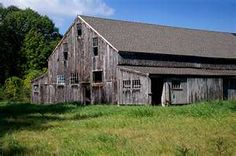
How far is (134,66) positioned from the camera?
4134cm

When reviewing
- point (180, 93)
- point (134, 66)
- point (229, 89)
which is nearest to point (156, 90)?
point (180, 93)

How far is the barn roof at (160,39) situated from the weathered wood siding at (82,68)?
1.41 metres

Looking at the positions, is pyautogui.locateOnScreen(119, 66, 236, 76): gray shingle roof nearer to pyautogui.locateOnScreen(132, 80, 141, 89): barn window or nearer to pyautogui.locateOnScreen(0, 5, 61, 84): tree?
pyautogui.locateOnScreen(132, 80, 141, 89): barn window

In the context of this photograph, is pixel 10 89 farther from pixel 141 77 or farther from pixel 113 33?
pixel 141 77

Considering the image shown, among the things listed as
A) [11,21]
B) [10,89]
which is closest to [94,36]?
[10,89]

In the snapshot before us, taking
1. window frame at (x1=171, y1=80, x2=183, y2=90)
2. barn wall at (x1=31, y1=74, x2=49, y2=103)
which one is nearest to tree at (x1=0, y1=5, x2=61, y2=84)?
barn wall at (x1=31, y1=74, x2=49, y2=103)

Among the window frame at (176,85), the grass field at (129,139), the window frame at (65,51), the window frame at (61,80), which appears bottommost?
the grass field at (129,139)

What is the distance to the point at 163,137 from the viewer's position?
14570 mm

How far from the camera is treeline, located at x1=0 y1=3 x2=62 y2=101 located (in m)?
74.8

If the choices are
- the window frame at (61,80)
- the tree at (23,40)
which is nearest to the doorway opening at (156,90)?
the window frame at (61,80)

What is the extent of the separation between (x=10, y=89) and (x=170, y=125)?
4698cm

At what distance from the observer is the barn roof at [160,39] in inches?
1699

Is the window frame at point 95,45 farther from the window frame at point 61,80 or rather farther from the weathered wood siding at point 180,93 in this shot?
the weathered wood siding at point 180,93

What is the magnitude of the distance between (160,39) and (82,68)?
28.5 feet
